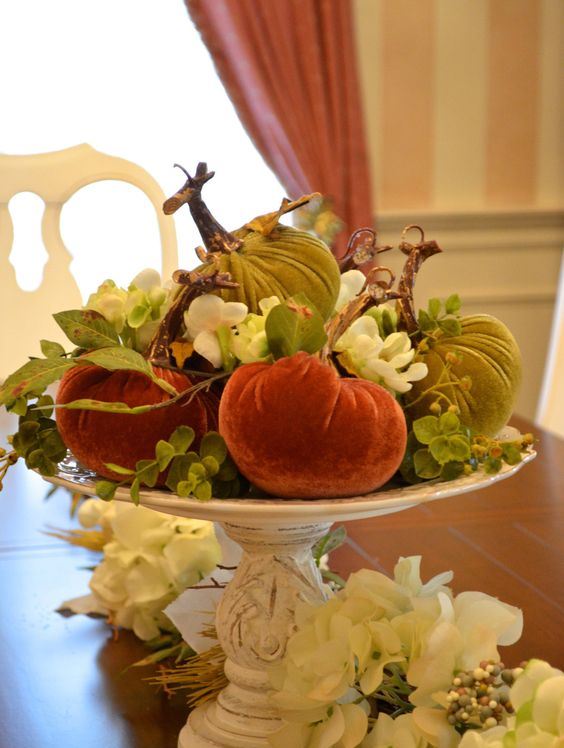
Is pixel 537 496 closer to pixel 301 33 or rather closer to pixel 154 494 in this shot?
pixel 154 494

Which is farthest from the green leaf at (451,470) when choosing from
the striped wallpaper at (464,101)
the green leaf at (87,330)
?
the striped wallpaper at (464,101)

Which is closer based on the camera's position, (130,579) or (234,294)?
(234,294)

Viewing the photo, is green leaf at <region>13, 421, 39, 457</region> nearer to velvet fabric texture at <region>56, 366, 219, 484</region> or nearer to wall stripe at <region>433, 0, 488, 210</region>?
velvet fabric texture at <region>56, 366, 219, 484</region>

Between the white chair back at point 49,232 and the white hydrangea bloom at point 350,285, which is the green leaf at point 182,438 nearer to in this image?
the white hydrangea bloom at point 350,285

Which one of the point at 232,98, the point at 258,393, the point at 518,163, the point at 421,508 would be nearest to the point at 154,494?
the point at 258,393

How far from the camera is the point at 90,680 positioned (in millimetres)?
797

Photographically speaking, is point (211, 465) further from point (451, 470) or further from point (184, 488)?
point (451, 470)

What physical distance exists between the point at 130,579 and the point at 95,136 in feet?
7.16

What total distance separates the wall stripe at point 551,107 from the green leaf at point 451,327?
106 inches

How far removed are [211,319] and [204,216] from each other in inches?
2.9

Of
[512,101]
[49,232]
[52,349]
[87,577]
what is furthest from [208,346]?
[512,101]

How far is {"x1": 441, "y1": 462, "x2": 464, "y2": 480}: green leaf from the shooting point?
0.61m

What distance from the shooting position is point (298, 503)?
0.56 metres

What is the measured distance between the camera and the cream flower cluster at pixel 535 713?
1.51 feet
